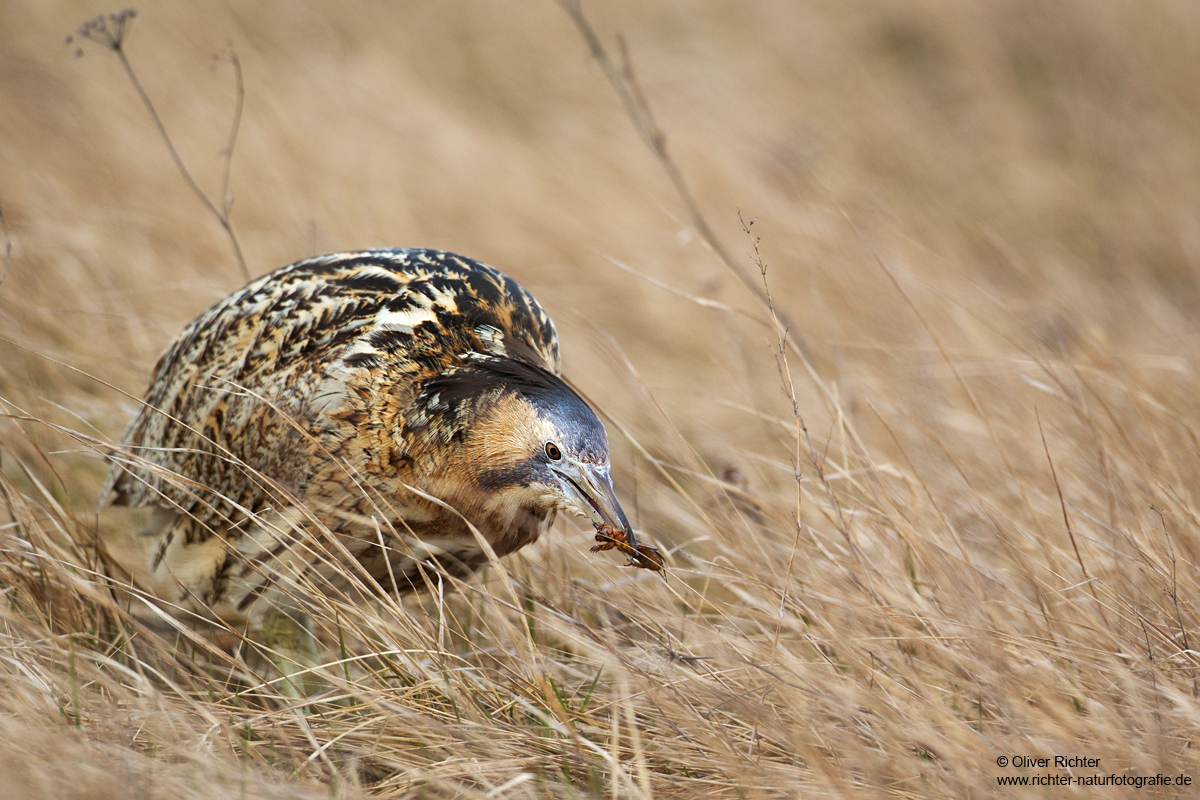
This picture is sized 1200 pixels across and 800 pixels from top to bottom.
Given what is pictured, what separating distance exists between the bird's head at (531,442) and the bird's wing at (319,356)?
0.12 m

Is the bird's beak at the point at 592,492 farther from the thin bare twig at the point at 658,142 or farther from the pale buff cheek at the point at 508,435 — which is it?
the thin bare twig at the point at 658,142

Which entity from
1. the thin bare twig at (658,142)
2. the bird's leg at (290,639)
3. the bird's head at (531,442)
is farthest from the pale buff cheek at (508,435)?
the bird's leg at (290,639)

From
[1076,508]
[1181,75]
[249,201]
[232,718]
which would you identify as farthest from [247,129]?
[1181,75]

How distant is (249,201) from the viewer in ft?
18.5

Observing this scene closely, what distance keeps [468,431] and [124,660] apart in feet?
3.99

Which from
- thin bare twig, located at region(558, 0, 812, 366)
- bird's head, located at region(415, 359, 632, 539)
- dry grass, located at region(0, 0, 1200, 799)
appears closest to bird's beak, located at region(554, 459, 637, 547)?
bird's head, located at region(415, 359, 632, 539)

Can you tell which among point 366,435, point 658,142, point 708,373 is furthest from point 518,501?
point 708,373

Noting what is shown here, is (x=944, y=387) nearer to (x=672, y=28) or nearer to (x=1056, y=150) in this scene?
(x=1056, y=150)

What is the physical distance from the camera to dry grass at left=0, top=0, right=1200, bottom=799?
2262 mm

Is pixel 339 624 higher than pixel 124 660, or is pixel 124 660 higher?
pixel 339 624

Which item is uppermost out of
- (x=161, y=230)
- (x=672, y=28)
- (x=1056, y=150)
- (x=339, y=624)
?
(x=672, y=28)

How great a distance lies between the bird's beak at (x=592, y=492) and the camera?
7.82ft

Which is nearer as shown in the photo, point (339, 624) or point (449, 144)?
point (339, 624)

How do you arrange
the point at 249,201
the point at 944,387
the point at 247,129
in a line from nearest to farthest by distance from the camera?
1. the point at 944,387
2. the point at 249,201
3. the point at 247,129
